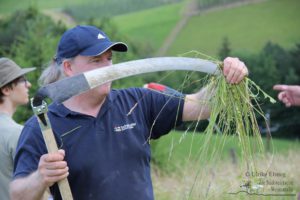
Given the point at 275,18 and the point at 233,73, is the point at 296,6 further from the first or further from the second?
the point at 233,73

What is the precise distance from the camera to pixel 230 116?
254 cm

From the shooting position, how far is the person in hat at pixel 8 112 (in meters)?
3.45

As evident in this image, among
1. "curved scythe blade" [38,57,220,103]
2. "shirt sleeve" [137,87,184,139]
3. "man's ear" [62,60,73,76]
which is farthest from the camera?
"shirt sleeve" [137,87,184,139]

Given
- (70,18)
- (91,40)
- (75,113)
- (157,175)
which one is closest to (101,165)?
(75,113)

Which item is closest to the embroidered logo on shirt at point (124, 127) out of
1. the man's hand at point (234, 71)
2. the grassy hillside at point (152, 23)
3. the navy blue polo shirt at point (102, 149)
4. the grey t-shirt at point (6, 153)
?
the navy blue polo shirt at point (102, 149)

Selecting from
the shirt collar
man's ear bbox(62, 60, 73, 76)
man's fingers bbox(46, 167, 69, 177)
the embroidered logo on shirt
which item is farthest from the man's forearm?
man's ear bbox(62, 60, 73, 76)

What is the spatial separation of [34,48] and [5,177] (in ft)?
17.3

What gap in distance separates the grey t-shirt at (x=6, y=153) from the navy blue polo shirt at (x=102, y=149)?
0.86 metres

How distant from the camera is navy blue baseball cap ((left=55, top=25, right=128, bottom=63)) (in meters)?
2.68

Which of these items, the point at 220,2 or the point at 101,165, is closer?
the point at 101,165

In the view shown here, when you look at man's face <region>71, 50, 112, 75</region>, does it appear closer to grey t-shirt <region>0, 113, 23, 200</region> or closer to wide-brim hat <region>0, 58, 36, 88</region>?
grey t-shirt <region>0, 113, 23, 200</region>

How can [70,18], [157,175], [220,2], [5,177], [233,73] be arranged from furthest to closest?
[70,18] → [220,2] → [157,175] → [5,177] → [233,73]

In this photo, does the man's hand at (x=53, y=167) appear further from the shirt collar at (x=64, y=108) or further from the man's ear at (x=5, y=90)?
the man's ear at (x=5, y=90)

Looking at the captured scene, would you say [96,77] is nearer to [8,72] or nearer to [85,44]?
[85,44]
